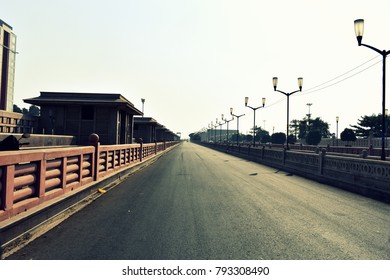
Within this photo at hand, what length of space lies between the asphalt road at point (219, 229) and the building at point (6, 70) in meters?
83.4

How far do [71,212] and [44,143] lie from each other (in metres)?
8.43

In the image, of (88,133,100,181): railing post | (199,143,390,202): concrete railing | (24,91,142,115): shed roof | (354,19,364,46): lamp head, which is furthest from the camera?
(24,91,142,115): shed roof

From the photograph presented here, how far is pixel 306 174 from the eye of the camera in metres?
15.0

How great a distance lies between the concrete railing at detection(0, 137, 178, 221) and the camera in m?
4.45

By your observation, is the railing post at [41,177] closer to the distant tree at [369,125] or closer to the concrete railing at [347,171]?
the concrete railing at [347,171]

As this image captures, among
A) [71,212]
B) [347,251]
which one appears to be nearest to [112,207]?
[71,212]

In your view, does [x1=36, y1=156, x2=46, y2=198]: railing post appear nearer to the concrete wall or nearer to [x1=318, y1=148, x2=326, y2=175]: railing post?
the concrete wall

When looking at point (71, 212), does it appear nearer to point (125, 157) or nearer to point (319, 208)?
point (319, 208)

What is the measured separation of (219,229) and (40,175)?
3.68 m

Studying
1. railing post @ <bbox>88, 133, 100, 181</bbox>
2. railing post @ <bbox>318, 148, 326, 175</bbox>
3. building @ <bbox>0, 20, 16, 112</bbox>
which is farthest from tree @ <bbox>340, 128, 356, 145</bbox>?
building @ <bbox>0, 20, 16, 112</bbox>

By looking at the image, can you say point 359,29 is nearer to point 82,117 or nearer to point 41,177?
point 41,177

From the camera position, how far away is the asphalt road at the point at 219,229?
4.09 meters

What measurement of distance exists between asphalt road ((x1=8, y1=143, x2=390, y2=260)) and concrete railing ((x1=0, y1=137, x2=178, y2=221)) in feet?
2.31

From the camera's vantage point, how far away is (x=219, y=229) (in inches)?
206
